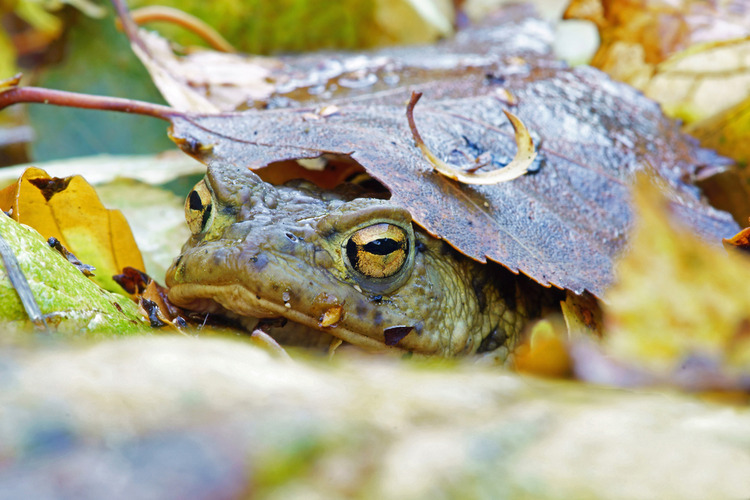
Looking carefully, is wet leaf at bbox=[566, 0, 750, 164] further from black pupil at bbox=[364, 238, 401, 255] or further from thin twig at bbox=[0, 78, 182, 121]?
thin twig at bbox=[0, 78, 182, 121]

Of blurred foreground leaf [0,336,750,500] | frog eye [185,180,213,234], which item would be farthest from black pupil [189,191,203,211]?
blurred foreground leaf [0,336,750,500]

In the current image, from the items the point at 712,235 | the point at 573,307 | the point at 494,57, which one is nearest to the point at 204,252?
the point at 573,307

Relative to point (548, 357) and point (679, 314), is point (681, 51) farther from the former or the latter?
point (548, 357)

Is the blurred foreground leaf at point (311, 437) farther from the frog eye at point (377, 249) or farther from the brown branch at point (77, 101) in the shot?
the brown branch at point (77, 101)

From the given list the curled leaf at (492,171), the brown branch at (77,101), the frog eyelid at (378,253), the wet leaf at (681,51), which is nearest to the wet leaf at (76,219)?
the brown branch at (77,101)

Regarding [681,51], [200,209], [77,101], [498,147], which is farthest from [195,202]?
[681,51]

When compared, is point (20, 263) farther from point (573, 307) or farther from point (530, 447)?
point (573, 307)

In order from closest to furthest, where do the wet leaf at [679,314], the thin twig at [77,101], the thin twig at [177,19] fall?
the wet leaf at [679,314], the thin twig at [77,101], the thin twig at [177,19]
